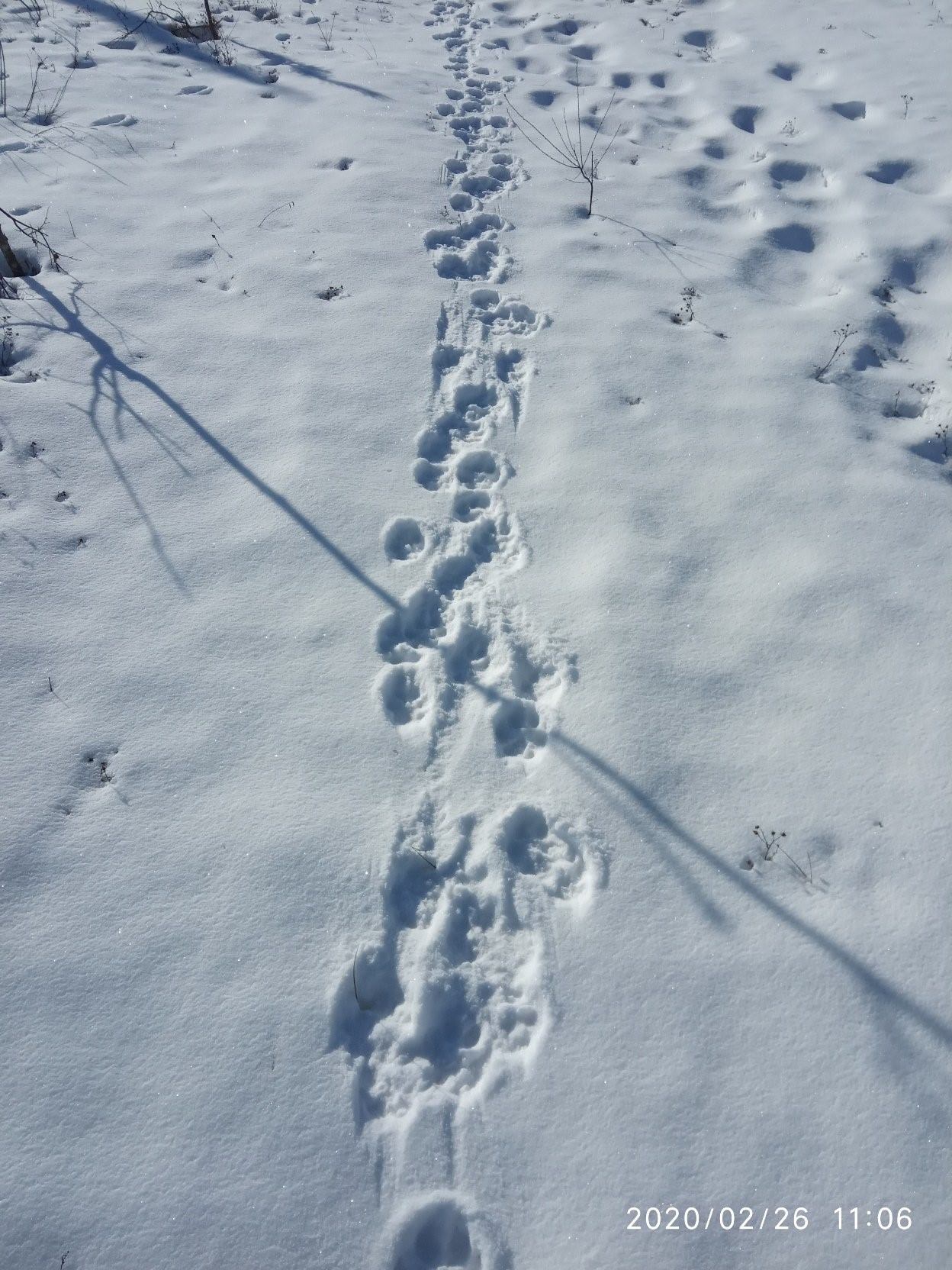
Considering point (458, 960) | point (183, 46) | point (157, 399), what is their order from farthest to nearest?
point (183, 46) → point (157, 399) → point (458, 960)

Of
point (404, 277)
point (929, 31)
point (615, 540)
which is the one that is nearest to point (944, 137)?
point (929, 31)

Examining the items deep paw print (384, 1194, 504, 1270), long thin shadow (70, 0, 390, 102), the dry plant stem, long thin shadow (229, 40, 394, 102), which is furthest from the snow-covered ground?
long thin shadow (70, 0, 390, 102)

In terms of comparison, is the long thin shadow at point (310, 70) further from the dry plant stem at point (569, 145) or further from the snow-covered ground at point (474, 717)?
the snow-covered ground at point (474, 717)

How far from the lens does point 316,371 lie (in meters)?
4.29

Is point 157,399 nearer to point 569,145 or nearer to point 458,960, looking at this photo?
point 458,960


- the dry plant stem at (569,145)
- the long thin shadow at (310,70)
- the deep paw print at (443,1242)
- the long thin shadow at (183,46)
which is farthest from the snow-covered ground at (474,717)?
the long thin shadow at (183,46)

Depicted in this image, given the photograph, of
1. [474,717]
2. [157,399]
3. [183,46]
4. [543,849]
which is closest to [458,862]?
[543,849]

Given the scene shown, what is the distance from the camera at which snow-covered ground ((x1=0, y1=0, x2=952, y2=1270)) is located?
2.05m

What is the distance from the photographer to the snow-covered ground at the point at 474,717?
6.72ft

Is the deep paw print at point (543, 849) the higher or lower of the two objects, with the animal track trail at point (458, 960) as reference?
higher

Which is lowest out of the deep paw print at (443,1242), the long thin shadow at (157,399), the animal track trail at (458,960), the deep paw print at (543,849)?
the deep paw print at (443,1242)

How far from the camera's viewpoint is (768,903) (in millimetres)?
2467

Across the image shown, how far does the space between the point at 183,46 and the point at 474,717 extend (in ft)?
26.5

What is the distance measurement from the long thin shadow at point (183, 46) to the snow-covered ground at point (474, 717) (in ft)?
6.47
